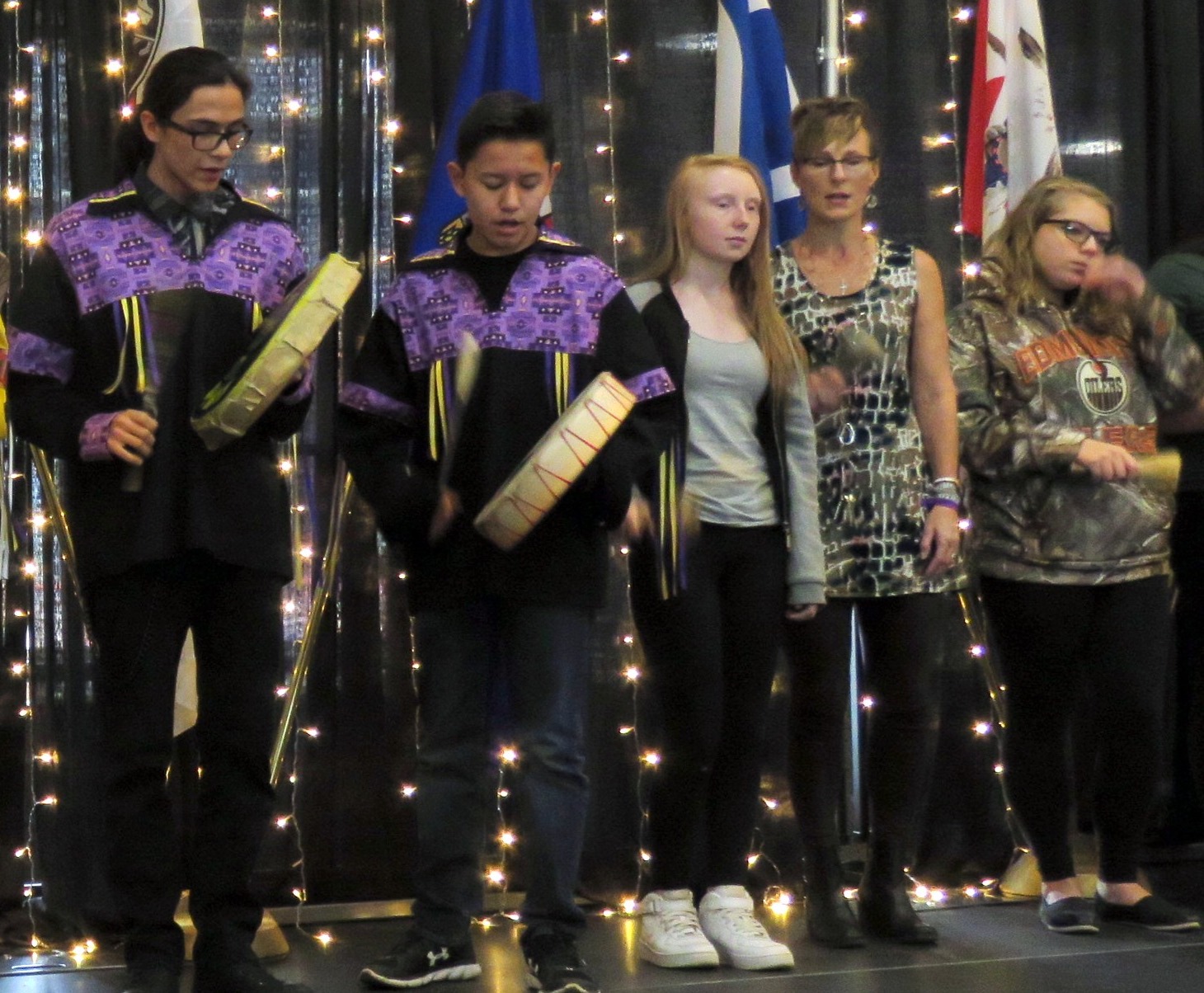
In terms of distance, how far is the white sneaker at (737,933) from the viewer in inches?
108

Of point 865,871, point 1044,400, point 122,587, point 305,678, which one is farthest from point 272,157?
point 865,871

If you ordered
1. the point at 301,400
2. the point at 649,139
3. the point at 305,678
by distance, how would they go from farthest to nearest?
the point at 649,139, the point at 305,678, the point at 301,400

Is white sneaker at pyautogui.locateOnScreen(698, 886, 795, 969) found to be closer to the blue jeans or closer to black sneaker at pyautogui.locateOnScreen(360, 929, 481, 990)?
the blue jeans

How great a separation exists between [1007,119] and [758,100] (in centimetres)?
59

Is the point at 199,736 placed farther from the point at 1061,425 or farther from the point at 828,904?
the point at 1061,425

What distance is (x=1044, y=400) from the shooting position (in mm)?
3068

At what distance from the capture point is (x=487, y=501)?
2.51 m

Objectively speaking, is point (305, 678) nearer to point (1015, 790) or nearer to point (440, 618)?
point (440, 618)

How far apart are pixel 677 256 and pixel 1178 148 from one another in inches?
63.7

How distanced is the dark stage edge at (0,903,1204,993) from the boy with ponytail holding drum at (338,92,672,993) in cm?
19

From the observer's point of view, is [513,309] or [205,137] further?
[513,309]

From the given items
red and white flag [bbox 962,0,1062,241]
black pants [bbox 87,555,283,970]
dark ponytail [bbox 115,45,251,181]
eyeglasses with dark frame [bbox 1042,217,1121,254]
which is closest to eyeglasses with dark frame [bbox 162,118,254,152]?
dark ponytail [bbox 115,45,251,181]

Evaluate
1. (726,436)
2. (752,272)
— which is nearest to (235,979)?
(726,436)

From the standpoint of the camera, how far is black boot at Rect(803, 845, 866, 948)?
2908 mm
